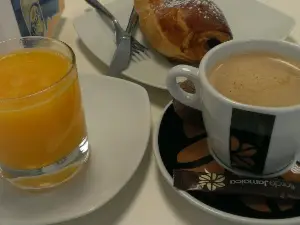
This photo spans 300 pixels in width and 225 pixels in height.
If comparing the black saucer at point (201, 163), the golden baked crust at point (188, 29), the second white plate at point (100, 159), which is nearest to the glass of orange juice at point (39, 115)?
the second white plate at point (100, 159)

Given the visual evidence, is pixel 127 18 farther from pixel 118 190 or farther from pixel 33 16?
pixel 118 190

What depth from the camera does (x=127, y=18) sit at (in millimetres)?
967

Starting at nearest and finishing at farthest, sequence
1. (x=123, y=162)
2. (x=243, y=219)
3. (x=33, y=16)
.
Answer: (x=243, y=219) < (x=123, y=162) < (x=33, y=16)

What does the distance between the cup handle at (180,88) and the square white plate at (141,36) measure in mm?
170

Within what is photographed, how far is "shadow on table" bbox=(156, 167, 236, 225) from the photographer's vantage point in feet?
1.81

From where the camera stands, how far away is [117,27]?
917 millimetres

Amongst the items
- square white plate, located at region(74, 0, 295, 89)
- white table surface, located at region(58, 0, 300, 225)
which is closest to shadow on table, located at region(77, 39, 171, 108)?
square white plate, located at region(74, 0, 295, 89)

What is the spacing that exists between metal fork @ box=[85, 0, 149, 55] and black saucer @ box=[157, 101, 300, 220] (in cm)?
23

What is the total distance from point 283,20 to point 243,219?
541 mm

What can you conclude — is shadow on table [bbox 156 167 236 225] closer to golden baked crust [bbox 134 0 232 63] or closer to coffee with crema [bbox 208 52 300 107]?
coffee with crema [bbox 208 52 300 107]

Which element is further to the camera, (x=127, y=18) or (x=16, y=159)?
(x=127, y=18)

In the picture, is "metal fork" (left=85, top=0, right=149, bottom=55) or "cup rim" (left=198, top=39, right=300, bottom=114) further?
"metal fork" (left=85, top=0, right=149, bottom=55)

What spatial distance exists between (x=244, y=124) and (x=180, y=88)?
0.13 meters

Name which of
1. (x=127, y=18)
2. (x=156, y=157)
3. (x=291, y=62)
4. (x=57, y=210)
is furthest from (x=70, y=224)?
(x=127, y=18)
